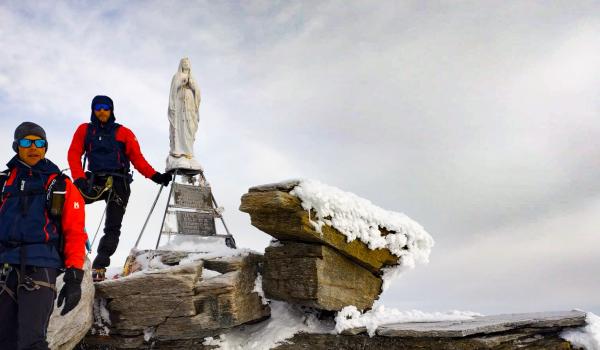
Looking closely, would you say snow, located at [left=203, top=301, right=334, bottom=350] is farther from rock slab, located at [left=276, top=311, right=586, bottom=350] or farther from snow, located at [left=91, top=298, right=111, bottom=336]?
snow, located at [left=91, top=298, right=111, bottom=336]

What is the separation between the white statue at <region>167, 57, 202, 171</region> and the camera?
43.3 feet

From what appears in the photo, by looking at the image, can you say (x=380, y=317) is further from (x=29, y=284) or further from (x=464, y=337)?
(x=29, y=284)

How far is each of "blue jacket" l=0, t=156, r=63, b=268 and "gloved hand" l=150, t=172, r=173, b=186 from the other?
4.77 metres

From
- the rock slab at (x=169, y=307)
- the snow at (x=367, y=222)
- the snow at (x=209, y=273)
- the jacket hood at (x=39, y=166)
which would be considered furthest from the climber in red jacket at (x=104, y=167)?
the snow at (x=367, y=222)

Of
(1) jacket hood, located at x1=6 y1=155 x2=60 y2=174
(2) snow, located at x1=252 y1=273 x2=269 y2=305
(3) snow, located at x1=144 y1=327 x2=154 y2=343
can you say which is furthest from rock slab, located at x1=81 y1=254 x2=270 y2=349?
(1) jacket hood, located at x1=6 y1=155 x2=60 y2=174

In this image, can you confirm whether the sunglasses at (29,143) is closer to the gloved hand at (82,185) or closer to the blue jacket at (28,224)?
the blue jacket at (28,224)

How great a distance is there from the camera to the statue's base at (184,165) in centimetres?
1294

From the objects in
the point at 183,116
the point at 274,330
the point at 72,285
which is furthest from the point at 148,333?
the point at 183,116

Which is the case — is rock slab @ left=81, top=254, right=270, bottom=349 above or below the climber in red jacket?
below

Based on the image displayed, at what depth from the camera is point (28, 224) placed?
655 centimetres

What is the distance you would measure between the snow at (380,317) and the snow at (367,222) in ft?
2.48

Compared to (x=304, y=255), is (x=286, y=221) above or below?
above

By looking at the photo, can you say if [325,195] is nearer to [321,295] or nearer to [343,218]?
[343,218]

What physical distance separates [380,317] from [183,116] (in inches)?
325
